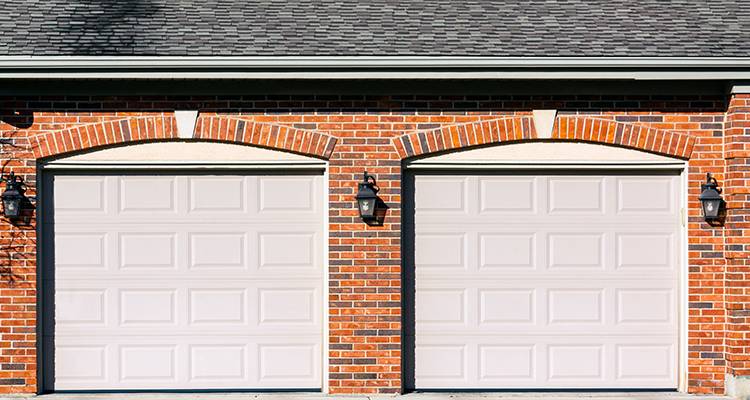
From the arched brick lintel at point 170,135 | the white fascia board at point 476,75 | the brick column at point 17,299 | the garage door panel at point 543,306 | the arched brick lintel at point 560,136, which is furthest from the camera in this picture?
the garage door panel at point 543,306

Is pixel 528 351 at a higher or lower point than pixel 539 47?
lower

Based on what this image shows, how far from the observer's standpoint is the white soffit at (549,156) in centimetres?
1111

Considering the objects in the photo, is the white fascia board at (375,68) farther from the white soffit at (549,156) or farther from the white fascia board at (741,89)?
the white soffit at (549,156)

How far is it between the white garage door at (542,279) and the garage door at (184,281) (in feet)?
4.54

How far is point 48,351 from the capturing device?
36.3 feet

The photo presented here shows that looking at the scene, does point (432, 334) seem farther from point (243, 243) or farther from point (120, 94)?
point (120, 94)

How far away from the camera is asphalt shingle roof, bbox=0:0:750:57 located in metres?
10.9

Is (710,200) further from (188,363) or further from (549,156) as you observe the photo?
(188,363)

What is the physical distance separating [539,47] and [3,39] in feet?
19.8

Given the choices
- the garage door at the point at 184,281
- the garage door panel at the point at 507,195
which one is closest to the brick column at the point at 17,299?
the garage door at the point at 184,281

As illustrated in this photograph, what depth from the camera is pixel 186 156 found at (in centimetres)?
1103

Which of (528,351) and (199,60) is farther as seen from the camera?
(528,351)

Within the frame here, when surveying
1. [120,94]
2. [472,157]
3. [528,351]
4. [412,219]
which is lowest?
[528,351]

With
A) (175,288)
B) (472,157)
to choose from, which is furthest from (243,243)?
(472,157)
